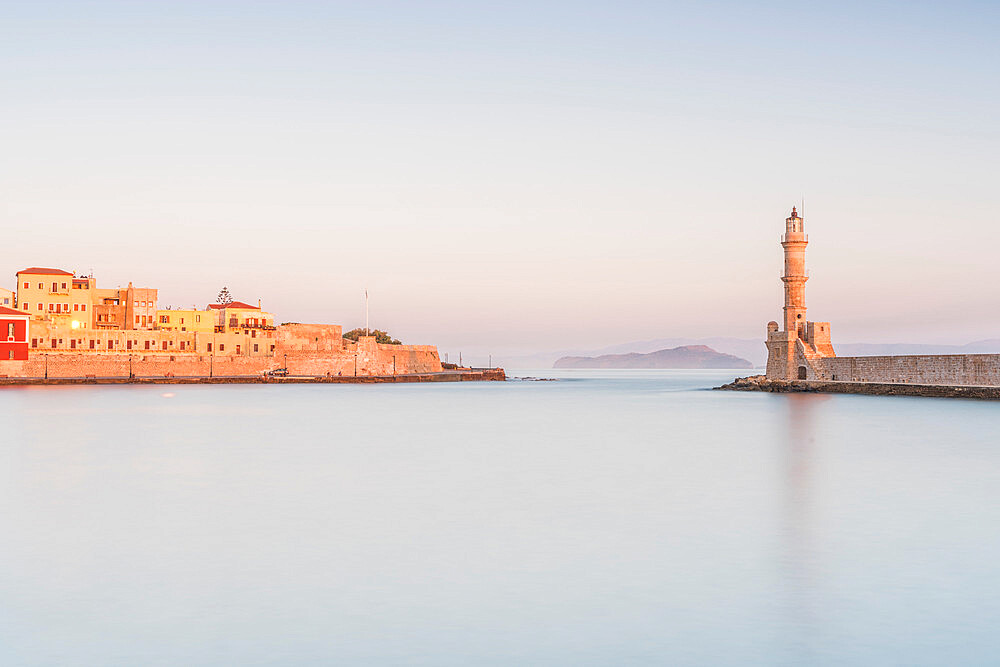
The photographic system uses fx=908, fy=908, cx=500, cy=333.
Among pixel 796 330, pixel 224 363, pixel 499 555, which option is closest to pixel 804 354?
pixel 796 330

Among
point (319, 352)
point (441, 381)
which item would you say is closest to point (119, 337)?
point (319, 352)

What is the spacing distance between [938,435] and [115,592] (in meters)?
20.8

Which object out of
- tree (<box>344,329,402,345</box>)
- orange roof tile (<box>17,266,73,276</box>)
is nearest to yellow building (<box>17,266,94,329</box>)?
orange roof tile (<box>17,266,73,276</box>)

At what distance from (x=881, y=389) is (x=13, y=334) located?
4759 centimetres

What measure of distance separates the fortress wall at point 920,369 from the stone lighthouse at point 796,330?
2.37 feet

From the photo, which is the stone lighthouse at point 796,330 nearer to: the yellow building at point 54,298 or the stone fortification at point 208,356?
the stone fortification at point 208,356

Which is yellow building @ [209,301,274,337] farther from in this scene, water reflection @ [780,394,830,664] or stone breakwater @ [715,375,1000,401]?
water reflection @ [780,394,830,664]

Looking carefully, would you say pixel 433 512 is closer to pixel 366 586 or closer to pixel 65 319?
pixel 366 586

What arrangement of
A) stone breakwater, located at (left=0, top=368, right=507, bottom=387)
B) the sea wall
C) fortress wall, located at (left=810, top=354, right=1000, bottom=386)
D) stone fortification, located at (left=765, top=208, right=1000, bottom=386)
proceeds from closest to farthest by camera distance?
fortress wall, located at (left=810, top=354, right=1000, bottom=386), stone fortification, located at (left=765, top=208, right=1000, bottom=386), stone breakwater, located at (left=0, top=368, right=507, bottom=387), the sea wall

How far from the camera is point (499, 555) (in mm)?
8750

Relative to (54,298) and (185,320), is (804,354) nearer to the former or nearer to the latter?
(185,320)

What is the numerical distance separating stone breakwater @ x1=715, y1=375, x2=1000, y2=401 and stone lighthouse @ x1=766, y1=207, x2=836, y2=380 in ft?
1.76

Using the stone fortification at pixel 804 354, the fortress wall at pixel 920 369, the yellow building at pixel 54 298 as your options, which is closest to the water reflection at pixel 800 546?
the fortress wall at pixel 920 369

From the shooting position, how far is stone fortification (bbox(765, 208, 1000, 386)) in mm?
40812
